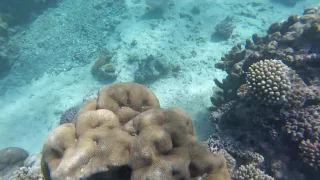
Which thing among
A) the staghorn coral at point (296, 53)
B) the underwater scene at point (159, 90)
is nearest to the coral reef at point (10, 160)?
the underwater scene at point (159, 90)

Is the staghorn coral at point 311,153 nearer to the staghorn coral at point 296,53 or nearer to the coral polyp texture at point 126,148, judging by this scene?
the staghorn coral at point 296,53

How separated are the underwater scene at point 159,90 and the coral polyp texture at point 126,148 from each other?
0.01 meters

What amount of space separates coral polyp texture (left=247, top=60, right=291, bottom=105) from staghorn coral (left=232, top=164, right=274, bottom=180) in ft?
4.59

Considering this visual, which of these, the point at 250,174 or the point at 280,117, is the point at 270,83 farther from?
the point at 250,174

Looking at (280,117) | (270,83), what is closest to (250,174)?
(280,117)

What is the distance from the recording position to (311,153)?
171 inches

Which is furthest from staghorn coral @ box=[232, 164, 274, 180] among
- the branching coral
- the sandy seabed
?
the sandy seabed

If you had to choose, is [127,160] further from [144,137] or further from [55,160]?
[55,160]

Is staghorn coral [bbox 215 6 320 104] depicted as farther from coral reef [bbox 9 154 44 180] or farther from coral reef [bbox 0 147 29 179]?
coral reef [bbox 0 147 29 179]

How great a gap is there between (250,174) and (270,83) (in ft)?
6.23

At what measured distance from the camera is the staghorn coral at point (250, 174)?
427 centimetres

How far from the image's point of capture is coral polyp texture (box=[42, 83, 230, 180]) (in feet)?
8.63

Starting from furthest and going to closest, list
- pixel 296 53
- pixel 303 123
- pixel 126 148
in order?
pixel 296 53 < pixel 303 123 < pixel 126 148

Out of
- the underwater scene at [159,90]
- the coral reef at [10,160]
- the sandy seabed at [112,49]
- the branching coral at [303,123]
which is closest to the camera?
the underwater scene at [159,90]
